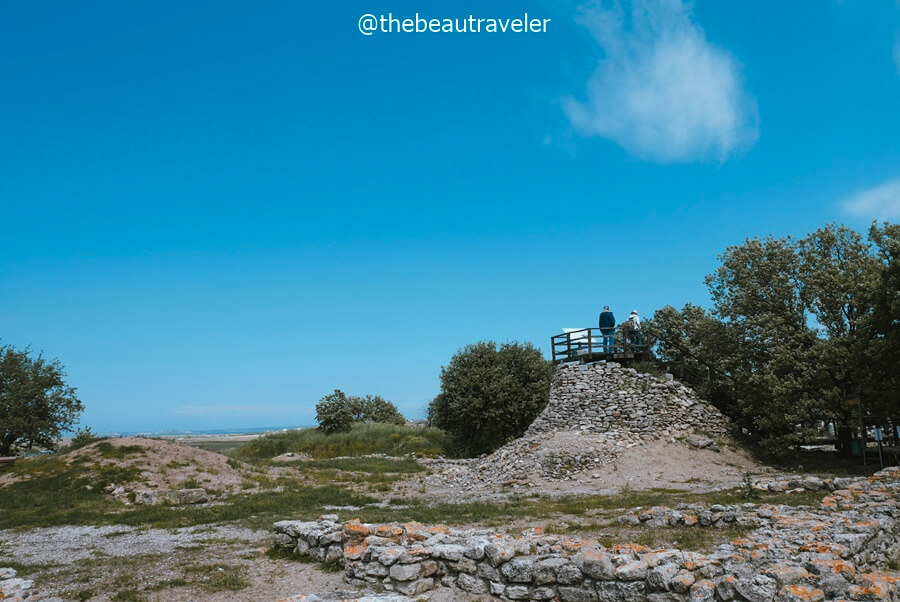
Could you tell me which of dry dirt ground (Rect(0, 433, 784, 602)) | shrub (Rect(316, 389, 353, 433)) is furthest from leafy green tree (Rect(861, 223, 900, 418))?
shrub (Rect(316, 389, 353, 433))

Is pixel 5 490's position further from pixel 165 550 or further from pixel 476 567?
pixel 476 567

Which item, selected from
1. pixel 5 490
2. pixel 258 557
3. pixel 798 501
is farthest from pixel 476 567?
pixel 5 490

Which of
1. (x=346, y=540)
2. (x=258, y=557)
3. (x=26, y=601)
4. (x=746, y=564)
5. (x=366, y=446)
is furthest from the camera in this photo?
(x=366, y=446)

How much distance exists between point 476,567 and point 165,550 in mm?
7456

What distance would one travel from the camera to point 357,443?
147ft

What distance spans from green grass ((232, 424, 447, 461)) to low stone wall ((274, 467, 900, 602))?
3139cm

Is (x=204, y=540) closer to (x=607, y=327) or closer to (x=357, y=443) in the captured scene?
(x=607, y=327)

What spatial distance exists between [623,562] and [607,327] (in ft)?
78.1

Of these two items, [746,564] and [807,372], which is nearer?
[746,564]

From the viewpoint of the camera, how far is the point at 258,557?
11445 millimetres

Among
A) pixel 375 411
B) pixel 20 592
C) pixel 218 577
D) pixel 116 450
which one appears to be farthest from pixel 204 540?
pixel 375 411

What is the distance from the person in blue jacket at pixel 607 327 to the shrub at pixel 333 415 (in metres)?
25.9

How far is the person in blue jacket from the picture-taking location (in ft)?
102

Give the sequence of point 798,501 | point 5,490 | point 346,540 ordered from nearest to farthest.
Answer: point 346,540, point 798,501, point 5,490
